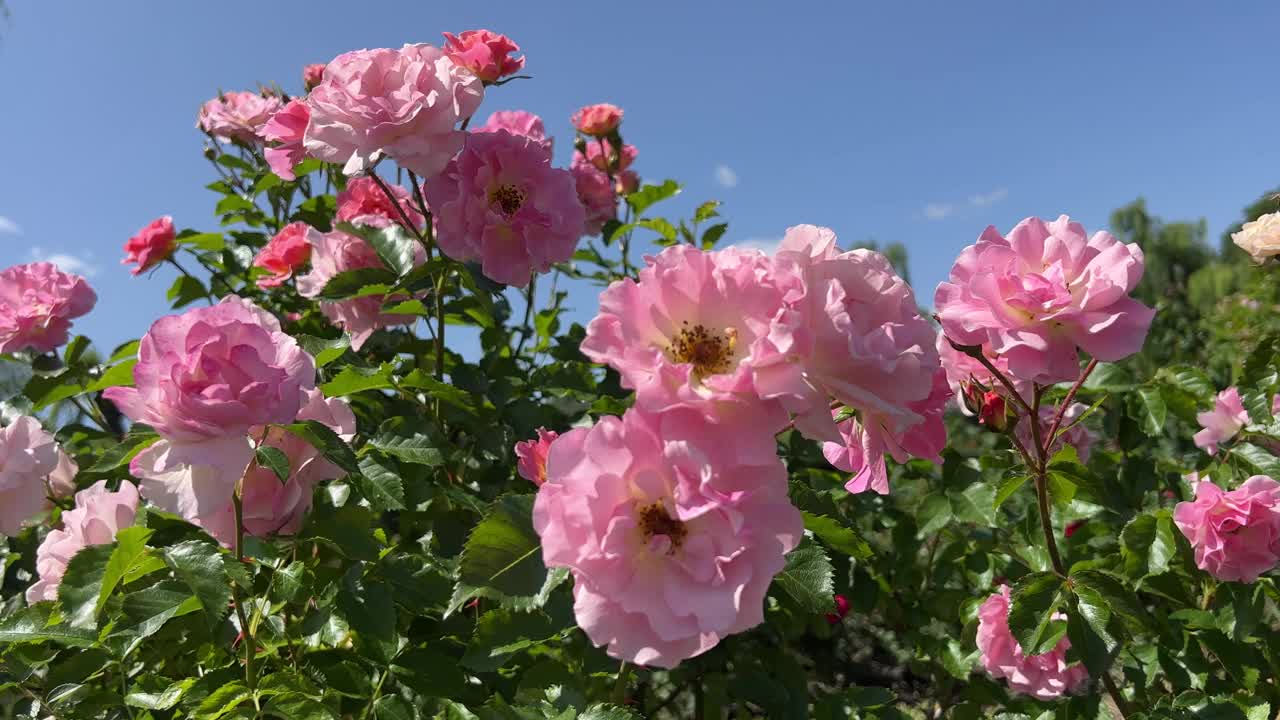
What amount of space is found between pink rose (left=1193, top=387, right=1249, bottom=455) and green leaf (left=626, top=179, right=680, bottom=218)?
1.46 m

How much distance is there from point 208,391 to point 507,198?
0.70 m

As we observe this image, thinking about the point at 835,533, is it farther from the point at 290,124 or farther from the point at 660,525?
the point at 290,124

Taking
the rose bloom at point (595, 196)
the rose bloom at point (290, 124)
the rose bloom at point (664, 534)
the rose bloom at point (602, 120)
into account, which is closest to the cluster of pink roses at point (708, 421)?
the rose bloom at point (664, 534)

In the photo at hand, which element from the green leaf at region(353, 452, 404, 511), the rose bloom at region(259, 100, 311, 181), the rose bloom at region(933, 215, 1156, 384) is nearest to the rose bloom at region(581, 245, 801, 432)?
the rose bloom at region(933, 215, 1156, 384)

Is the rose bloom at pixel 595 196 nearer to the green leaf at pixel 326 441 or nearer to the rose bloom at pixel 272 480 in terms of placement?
the rose bloom at pixel 272 480

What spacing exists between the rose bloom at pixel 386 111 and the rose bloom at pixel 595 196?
1.17 meters

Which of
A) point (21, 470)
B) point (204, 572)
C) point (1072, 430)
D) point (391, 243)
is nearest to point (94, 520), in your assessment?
point (21, 470)

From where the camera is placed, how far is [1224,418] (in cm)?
202

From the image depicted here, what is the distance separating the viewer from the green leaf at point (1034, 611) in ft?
4.04

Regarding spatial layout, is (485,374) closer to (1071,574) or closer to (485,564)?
(485,564)

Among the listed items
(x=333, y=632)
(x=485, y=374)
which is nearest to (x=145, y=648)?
(x=333, y=632)

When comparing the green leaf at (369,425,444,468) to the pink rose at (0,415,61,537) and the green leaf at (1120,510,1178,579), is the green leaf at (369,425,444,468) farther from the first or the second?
the green leaf at (1120,510,1178,579)

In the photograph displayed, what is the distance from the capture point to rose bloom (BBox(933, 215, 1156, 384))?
1.08 m

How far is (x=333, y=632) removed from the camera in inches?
51.6
